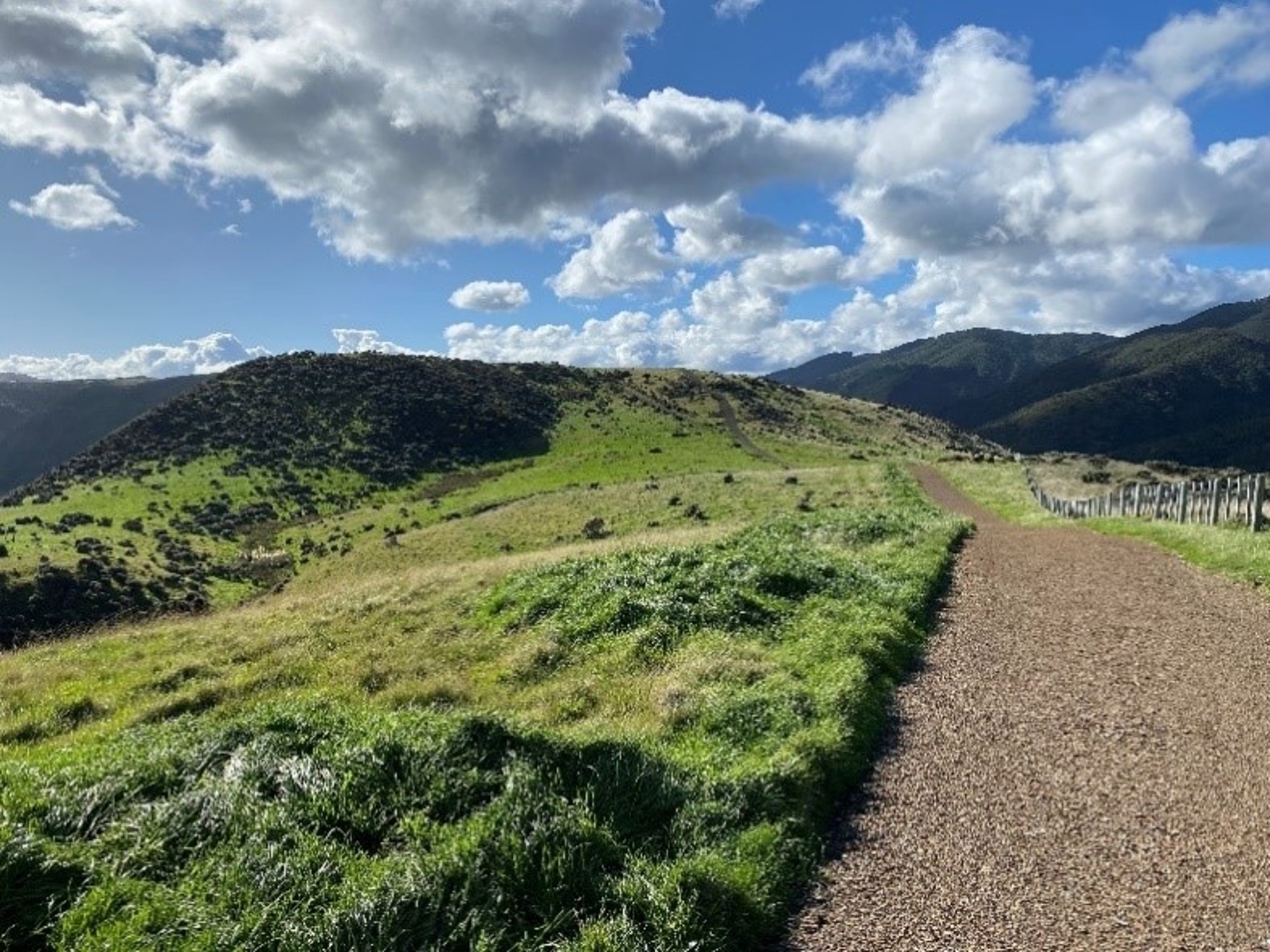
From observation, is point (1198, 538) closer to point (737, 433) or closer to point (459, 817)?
point (459, 817)

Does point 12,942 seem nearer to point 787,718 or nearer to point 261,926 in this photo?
point 261,926

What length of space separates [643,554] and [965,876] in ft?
42.5

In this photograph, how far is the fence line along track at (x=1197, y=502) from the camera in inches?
858

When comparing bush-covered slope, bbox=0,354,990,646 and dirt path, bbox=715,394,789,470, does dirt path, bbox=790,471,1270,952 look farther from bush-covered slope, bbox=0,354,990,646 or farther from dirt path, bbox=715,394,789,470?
dirt path, bbox=715,394,789,470

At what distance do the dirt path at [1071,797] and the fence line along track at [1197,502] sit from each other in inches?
343

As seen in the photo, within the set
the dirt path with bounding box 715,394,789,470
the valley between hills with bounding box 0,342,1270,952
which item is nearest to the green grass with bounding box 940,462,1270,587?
the valley between hills with bounding box 0,342,1270,952

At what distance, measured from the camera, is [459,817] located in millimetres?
6984

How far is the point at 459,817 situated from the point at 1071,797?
580 cm

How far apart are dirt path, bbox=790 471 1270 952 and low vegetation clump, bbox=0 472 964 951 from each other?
64 cm

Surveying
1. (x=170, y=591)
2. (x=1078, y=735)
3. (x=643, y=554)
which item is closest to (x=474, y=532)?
(x=170, y=591)

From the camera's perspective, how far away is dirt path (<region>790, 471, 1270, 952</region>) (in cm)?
616

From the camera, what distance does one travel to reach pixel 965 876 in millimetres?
6754

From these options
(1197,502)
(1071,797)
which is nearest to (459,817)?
(1071,797)

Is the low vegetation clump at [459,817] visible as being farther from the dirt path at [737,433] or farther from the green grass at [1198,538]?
the dirt path at [737,433]
